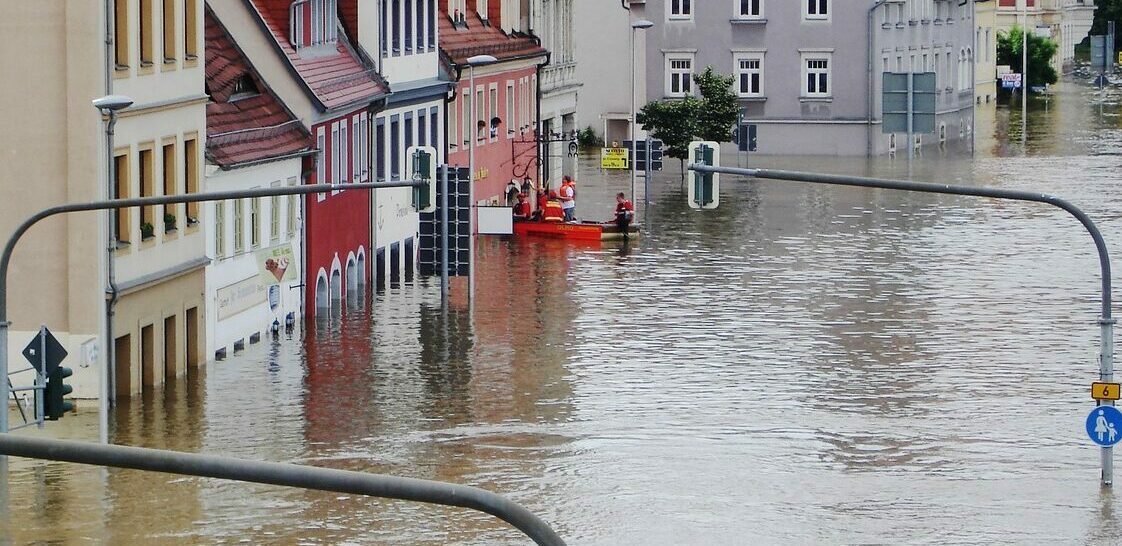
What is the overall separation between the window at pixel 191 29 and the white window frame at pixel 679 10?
53.5 meters

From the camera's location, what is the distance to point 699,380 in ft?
111

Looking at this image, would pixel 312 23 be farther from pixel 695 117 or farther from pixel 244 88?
pixel 695 117

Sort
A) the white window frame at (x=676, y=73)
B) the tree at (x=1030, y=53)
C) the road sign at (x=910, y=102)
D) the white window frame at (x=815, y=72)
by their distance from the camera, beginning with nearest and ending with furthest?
the road sign at (x=910, y=102)
the white window frame at (x=815, y=72)
the white window frame at (x=676, y=73)
the tree at (x=1030, y=53)

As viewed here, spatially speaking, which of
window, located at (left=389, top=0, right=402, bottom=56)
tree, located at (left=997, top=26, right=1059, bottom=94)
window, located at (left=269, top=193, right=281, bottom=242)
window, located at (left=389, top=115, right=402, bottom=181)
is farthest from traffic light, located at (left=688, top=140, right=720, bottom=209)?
tree, located at (left=997, top=26, right=1059, bottom=94)

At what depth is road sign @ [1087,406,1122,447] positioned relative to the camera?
24.3m

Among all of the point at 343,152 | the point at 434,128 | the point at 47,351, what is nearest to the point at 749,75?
the point at 434,128

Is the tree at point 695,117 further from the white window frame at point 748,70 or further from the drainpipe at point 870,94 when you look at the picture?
the drainpipe at point 870,94

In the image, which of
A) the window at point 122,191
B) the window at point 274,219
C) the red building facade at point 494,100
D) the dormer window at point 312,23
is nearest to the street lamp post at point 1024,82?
the red building facade at point 494,100

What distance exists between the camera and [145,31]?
1304 inches

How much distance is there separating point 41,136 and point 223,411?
4.42m

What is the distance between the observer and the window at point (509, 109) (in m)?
65.9

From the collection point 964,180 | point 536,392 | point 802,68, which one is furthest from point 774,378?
point 802,68

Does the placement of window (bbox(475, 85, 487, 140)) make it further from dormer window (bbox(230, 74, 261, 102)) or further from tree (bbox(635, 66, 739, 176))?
dormer window (bbox(230, 74, 261, 102))

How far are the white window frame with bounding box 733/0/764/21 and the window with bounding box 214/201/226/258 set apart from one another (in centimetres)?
5221
